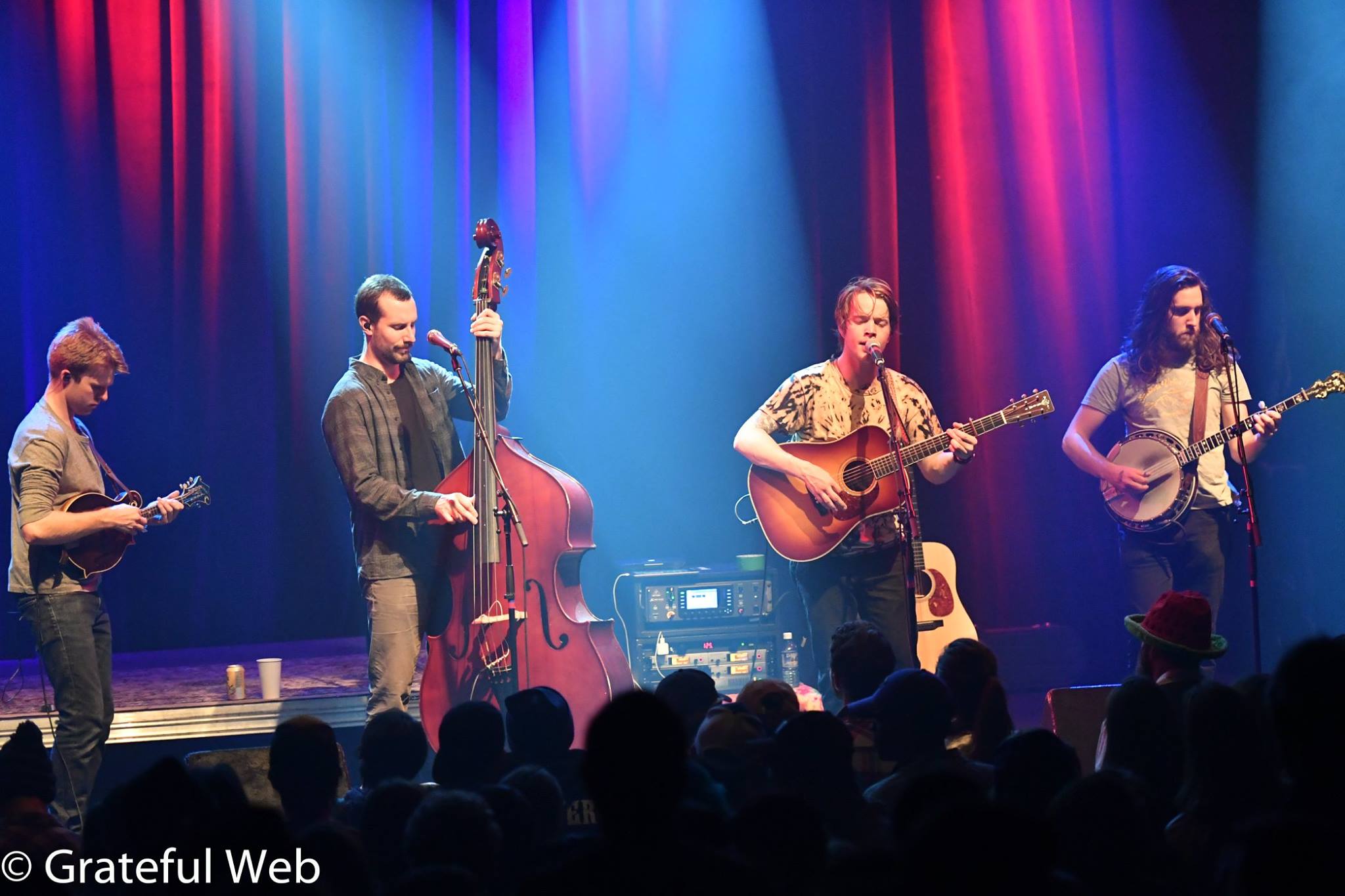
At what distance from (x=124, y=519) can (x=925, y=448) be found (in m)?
3.52

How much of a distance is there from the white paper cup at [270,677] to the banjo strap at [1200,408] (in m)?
4.67

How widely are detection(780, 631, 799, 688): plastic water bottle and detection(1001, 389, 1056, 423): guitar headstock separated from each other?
176 centimetres

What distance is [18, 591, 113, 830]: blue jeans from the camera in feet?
17.3

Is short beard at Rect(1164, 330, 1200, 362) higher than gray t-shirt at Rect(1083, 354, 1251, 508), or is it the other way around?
short beard at Rect(1164, 330, 1200, 362)

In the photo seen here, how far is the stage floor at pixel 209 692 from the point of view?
5.86 metres

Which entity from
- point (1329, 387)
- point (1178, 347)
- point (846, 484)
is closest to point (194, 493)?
point (846, 484)

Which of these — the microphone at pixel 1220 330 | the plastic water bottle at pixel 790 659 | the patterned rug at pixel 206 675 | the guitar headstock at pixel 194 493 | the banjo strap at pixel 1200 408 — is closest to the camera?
the guitar headstock at pixel 194 493

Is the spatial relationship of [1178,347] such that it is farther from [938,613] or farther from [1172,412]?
[938,613]

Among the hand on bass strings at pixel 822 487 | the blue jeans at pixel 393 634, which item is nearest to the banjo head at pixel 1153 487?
the hand on bass strings at pixel 822 487

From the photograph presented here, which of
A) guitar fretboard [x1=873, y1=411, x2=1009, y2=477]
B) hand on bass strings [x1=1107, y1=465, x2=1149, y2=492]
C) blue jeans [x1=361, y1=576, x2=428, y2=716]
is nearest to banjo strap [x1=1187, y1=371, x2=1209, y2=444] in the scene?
hand on bass strings [x1=1107, y1=465, x2=1149, y2=492]

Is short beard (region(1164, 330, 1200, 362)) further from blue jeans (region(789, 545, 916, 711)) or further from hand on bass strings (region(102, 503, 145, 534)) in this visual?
hand on bass strings (region(102, 503, 145, 534))

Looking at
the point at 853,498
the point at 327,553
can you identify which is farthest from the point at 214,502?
the point at 853,498

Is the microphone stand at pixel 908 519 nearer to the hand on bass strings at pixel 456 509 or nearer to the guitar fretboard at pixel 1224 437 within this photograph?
the guitar fretboard at pixel 1224 437

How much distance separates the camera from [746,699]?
3.84 meters
